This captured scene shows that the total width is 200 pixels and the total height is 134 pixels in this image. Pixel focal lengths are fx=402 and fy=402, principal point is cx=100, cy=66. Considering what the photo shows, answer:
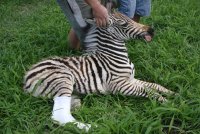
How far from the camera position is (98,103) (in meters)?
4.22

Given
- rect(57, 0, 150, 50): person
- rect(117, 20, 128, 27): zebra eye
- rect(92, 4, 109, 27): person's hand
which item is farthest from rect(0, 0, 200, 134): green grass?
rect(92, 4, 109, 27): person's hand

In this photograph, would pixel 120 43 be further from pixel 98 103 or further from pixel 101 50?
pixel 98 103

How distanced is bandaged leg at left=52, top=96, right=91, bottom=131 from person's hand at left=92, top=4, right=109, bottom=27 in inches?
36.8

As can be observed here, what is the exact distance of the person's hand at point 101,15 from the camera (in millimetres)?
4316

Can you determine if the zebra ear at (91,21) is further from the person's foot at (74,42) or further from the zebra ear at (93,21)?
the person's foot at (74,42)

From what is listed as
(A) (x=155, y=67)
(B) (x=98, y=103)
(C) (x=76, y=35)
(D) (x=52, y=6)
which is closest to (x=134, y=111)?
(B) (x=98, y=103)

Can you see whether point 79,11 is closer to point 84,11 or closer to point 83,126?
point 84,11

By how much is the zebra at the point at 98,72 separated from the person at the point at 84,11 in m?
0.16

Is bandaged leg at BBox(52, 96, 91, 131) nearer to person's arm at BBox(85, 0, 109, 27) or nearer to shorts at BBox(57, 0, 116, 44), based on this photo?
person's arm at BBox(85, 0, 109, 27)

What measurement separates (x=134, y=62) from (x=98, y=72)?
0.96m

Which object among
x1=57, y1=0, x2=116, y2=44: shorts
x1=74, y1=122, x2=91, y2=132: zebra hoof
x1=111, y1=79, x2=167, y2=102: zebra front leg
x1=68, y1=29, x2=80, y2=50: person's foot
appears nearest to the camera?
x1=74, y1=122, x2=91, y2=132: zebra hoof

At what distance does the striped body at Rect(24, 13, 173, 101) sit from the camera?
13.8 ft

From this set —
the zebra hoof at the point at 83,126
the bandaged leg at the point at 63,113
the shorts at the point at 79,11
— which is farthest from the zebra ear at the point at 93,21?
the zebra hoof at the point at 83,126

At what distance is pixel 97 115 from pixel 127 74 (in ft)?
2.20
